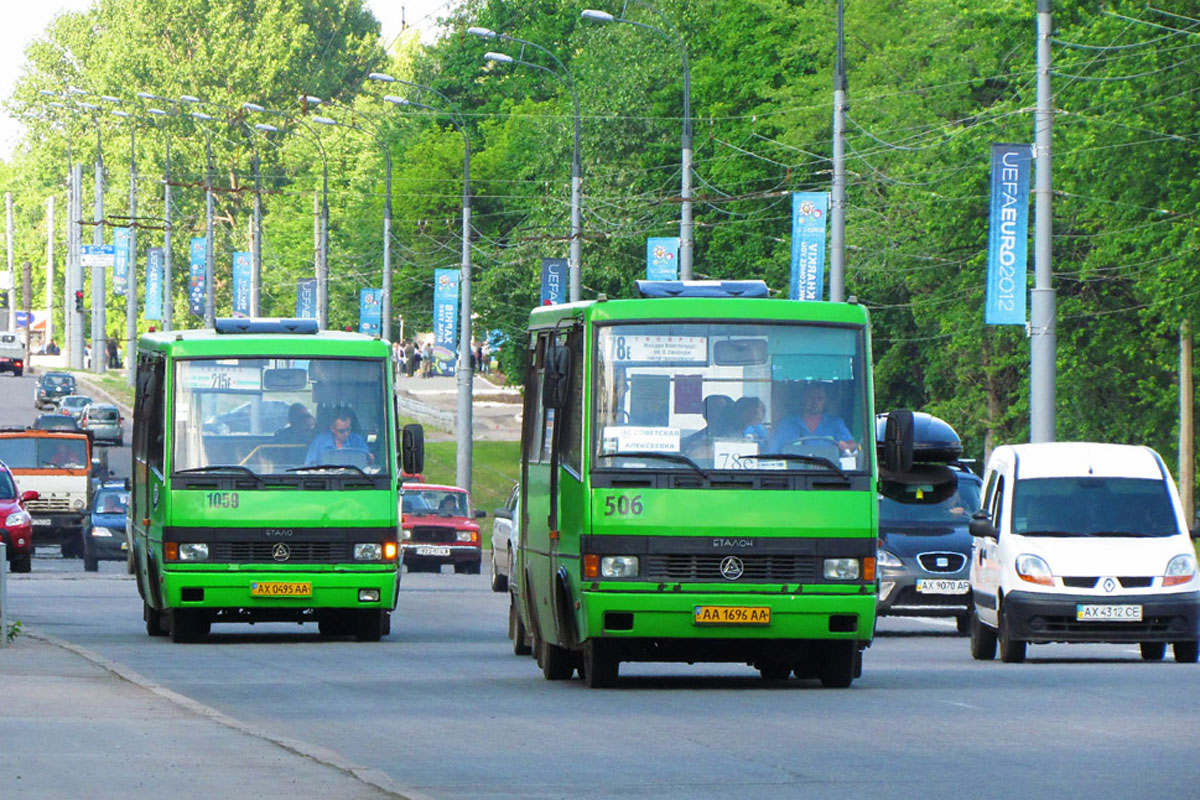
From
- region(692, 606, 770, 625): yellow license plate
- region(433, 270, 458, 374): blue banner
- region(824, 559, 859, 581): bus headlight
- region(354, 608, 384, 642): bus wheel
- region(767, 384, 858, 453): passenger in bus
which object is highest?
region(433, 270, 458, 374): blue banner

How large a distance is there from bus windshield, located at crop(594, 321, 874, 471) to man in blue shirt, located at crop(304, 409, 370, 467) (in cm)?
652

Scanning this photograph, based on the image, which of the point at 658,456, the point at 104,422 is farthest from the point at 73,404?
the point at 658,456

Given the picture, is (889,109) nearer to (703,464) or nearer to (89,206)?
(703,464)

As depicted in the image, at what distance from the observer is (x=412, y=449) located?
2436cm

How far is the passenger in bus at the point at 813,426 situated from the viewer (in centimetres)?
1823

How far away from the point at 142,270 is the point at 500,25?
49274 millimetres

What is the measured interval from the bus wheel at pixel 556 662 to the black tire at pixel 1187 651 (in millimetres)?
5885

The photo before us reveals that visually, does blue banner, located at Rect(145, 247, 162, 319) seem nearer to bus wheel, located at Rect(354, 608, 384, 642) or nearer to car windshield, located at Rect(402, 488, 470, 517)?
car windshield, located at Rect(402, 488, 470, 517)

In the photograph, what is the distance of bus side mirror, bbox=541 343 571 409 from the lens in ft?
60.1

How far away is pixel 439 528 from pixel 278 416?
979 inches

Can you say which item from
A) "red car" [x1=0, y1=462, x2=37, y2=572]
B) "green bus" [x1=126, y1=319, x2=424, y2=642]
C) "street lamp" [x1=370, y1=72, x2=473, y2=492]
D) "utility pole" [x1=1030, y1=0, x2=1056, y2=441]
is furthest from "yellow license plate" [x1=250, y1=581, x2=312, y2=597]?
"street lamp" [x1=370, y1=72, x2=473, y2=492]

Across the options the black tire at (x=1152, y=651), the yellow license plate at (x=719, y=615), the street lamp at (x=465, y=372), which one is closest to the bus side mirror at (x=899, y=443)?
the yellow license plate at (x=719, y=615)

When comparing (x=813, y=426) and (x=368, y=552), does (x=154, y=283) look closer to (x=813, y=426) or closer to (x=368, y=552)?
(x=368, y=552)

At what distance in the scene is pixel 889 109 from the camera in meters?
67.4
